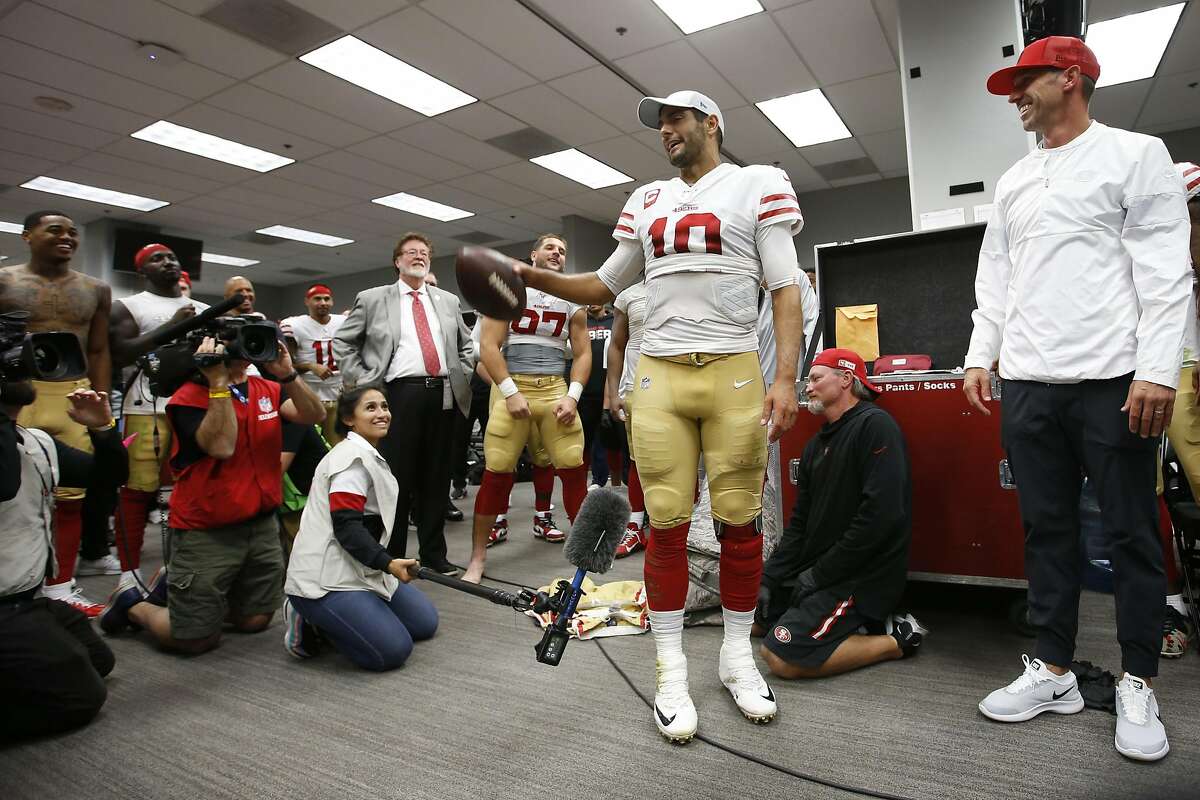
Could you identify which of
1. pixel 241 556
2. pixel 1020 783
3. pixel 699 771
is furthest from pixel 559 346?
pixel 1020 783

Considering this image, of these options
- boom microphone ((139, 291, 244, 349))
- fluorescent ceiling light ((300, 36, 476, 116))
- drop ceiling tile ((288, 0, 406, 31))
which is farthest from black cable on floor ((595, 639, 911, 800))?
fluorescent ceiling light ((300, 36, 476, 116))

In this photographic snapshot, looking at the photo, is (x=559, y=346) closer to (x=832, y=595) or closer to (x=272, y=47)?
(x=832, y=595)

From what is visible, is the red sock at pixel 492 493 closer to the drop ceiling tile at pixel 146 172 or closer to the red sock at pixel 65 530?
the red sock at pixel 65 530

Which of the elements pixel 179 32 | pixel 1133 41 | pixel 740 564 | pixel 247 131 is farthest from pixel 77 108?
pixel 1133 41

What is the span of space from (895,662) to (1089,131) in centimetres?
161

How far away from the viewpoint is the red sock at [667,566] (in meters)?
1.86

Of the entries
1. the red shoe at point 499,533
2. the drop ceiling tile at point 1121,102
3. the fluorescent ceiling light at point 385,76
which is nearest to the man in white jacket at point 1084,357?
the red shoe at point 499,533

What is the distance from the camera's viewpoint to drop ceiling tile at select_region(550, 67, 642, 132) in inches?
233

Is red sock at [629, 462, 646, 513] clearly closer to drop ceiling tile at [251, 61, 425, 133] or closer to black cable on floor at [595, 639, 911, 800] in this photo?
black cable on floor at [595, 639, 911, 800]

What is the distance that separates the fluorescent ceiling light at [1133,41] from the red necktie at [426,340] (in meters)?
5.17

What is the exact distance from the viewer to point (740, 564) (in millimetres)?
1895

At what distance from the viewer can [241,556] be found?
8.50ft

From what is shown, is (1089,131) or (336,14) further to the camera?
(336,14)

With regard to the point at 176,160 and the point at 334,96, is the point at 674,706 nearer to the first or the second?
the point at 334,96
